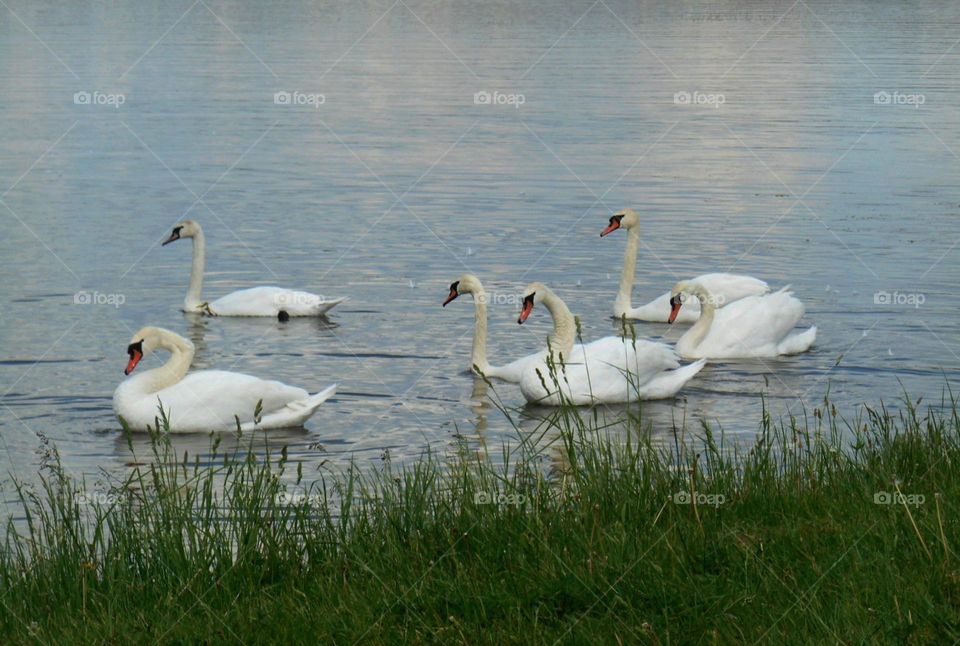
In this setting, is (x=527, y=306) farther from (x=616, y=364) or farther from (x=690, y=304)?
(x=690, y=304)

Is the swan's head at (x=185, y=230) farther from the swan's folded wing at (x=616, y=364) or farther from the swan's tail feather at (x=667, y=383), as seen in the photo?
the swan's tail feather at (x=667, y=383)

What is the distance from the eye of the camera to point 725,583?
538 centimetres

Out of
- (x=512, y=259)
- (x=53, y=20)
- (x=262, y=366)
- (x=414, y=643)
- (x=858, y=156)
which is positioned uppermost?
(x=53, y=20)

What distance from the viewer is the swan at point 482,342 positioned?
11.5m

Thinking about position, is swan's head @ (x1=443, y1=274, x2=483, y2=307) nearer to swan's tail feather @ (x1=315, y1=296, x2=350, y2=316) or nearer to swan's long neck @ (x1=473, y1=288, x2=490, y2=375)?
swan's long neck @ (x1=473, y1=288, x2=490, y2=375)

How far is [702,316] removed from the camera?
42.4 feet

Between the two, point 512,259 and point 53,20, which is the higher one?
point 53,20

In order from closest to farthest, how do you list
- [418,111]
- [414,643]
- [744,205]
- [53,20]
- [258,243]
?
[414,643] < [258,243] < [744,205] < [418,111] < [53,20]

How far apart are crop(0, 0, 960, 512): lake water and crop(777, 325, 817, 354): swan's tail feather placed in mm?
116

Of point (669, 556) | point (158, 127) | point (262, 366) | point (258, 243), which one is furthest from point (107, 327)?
point (158, 127)

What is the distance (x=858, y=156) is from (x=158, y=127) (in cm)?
1077

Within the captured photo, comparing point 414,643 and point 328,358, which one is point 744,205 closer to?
point 328,358

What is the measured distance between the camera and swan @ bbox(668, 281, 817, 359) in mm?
12766

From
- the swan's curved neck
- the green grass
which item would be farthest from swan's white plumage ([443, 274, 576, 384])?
the green grass
